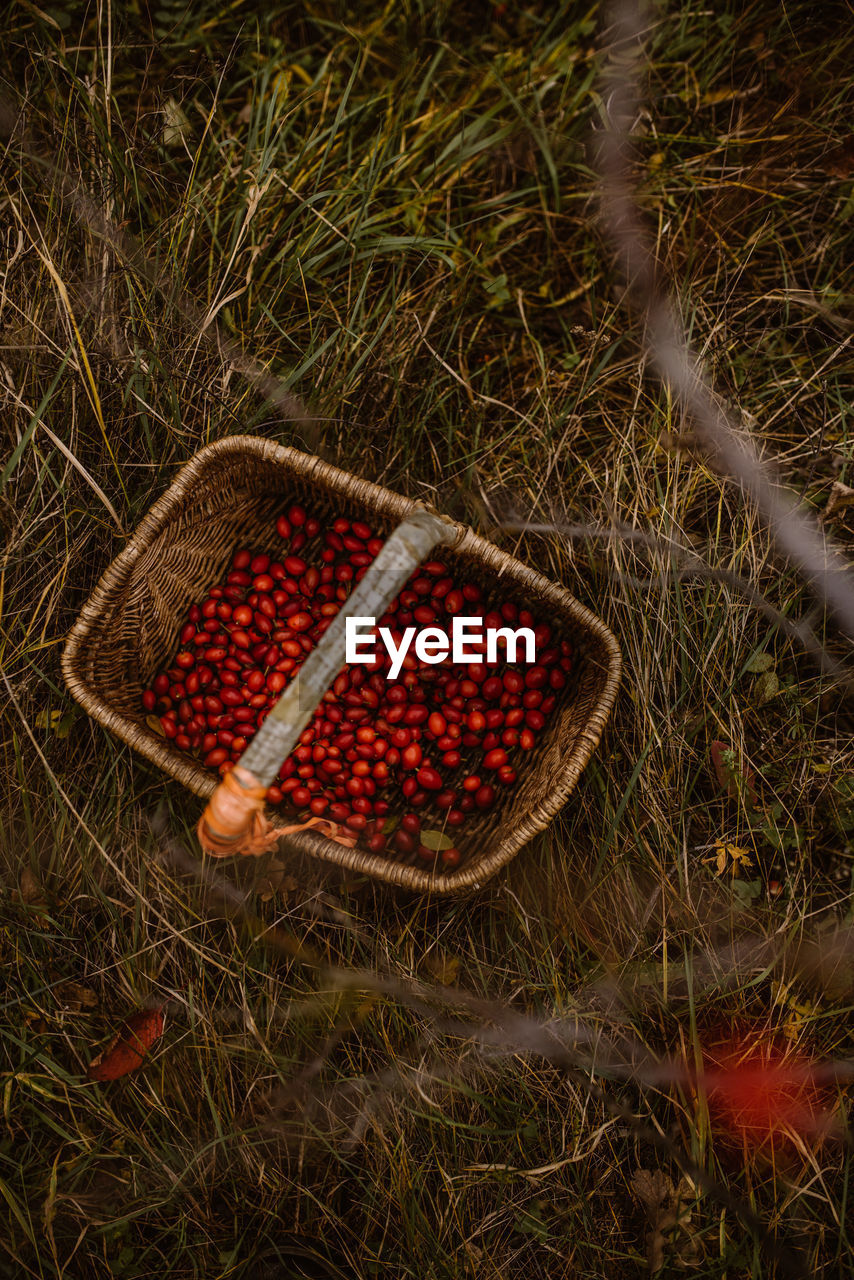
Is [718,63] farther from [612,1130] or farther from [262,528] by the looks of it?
[612,1130]

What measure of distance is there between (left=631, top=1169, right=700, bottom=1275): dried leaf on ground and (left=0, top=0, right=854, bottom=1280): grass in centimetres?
1

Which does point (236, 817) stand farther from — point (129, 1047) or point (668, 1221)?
point (668, 1221)

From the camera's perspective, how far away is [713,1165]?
2.00 metres

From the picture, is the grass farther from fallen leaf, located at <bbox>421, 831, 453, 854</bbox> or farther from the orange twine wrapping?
the orange twine wrapping

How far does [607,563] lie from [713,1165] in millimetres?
1692

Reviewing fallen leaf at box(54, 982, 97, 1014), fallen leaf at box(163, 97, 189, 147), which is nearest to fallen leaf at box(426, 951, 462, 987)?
fallen leaf at box(54, 982, 97, 1014)

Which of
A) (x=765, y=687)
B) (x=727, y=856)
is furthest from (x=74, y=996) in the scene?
(x=765, y=687)

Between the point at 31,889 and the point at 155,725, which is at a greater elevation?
the point at 155,725

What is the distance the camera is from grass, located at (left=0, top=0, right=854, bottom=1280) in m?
2.08

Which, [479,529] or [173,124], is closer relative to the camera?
[173,124]

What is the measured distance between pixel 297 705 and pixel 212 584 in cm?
92

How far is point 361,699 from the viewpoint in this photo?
7.15 feet

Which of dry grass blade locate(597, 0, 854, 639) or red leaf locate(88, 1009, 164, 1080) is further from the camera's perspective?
dry grass blade locate(597, 0, 854, 639)

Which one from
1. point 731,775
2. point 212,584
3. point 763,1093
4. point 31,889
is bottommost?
point 31,889
